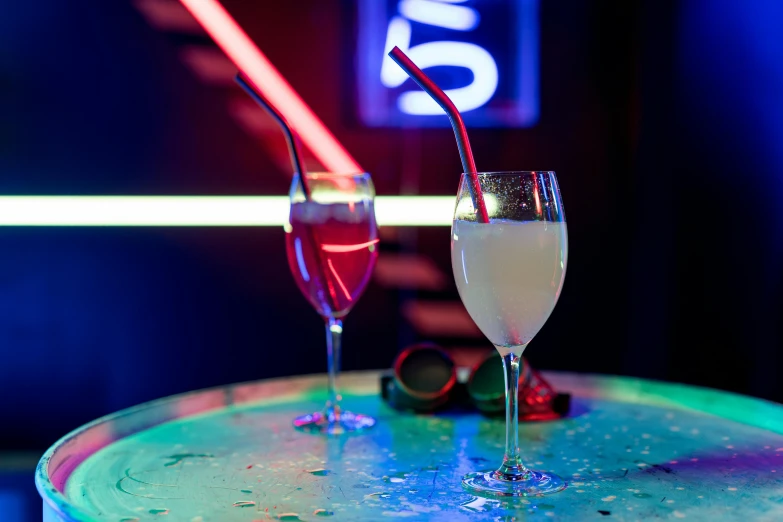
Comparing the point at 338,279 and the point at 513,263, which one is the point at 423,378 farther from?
the point at 513,263

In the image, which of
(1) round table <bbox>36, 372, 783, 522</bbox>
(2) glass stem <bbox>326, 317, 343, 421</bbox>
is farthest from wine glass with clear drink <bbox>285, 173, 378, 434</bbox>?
(1) round table <bbox>36, 372, 783, 522</bbox>

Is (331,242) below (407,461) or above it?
above

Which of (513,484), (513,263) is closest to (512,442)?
(513,484)

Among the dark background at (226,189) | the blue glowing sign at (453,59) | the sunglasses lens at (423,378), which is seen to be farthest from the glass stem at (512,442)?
the blue glowing sign at (453,59)

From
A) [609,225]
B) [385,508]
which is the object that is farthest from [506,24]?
[385,508]

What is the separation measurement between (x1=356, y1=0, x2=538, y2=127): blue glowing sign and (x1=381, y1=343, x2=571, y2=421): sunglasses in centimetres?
214

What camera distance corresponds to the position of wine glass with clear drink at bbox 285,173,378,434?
101cm

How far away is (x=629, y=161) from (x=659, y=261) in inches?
17.4

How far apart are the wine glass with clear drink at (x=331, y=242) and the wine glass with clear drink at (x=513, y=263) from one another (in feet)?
0.89

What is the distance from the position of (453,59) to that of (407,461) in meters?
2.49

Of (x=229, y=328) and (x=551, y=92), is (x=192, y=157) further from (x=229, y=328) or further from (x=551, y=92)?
(x=551, y=92)

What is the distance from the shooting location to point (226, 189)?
10.4ft

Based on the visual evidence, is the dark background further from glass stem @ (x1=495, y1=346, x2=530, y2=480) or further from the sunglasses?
glass stem @ (x1=495, y1=346, x2=530, y2=480)

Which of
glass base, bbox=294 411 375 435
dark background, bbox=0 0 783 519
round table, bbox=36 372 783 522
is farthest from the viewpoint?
dark background, bbox=0 0 783 519
